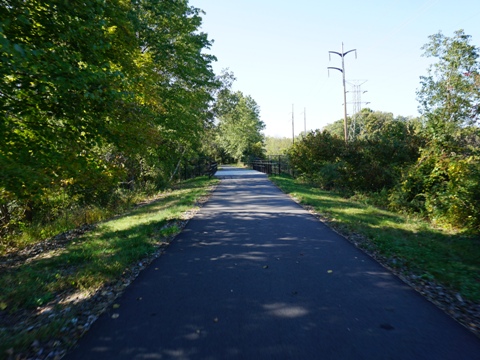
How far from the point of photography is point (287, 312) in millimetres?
3734

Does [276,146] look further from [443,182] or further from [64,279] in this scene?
[64,279]

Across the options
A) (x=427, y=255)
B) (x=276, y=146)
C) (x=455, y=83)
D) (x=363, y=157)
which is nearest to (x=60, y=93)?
(x=427, y=255)

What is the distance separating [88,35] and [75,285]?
4.58 meters

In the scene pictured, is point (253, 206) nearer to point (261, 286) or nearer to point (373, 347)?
point (261, 286)

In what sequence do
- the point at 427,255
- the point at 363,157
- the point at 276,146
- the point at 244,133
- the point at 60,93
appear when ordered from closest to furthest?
1. the point at 60,93
2. the point at 427,255
3. the point at 363,157
4. the point at 244,133
5. the point at 276,146

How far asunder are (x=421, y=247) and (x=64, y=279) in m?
6.72

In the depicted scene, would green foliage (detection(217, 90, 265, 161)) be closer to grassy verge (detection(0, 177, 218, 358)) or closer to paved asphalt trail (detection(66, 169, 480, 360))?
grassy verge (detection(0, 177, 218, 358))

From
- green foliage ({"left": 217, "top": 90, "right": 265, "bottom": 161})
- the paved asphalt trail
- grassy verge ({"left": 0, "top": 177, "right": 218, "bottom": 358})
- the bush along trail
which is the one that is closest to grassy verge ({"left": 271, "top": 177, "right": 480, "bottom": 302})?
the bush along trail

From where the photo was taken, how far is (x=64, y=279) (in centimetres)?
502

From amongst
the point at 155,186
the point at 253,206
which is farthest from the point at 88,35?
the point at 155,186

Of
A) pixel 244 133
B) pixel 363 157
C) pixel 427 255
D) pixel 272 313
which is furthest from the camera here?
pixel 244 133

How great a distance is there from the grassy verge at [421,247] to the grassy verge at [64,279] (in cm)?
455

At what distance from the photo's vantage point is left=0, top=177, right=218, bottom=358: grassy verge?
3.46m

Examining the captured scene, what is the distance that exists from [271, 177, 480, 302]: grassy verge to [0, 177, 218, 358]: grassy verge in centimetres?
455
